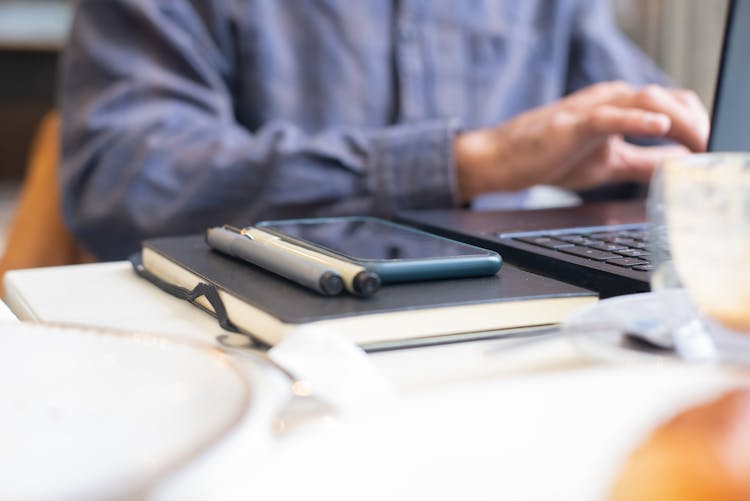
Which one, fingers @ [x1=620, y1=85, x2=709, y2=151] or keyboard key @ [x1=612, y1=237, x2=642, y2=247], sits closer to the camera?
keyboard key @ [x1=612, y1=237, x2=642, y2=247]

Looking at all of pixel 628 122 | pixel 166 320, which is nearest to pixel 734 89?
pixel 628 122

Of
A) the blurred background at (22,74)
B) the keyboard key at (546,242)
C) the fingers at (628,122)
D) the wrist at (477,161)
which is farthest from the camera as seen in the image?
the blurred background at (22,74)

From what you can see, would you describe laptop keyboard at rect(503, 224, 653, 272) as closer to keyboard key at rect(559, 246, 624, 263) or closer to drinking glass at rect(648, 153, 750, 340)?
keyboard key at rect(559, 246, 624, 263)

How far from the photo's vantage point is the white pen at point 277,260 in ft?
1.20

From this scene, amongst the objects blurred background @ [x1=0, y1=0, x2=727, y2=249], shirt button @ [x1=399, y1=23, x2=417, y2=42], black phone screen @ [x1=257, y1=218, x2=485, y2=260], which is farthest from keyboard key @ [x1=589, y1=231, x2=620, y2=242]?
blurred background @ [x1=0, y1=0, x2=727, y2=249]

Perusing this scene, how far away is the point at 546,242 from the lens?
1.66ft

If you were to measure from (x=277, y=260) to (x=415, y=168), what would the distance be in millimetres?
430

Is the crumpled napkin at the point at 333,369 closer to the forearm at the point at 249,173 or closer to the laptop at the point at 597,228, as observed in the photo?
the laptop at the point at 597,228

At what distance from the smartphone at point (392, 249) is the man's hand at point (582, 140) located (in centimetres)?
26

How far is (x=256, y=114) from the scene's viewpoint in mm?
986

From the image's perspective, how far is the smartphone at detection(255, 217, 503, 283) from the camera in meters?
0.39

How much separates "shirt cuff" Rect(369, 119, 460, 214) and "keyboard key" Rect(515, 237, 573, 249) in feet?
0.98

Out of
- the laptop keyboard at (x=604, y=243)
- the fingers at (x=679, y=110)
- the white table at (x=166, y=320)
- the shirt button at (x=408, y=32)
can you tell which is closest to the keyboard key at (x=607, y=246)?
the laptop keyboard at (x=604, y=243)

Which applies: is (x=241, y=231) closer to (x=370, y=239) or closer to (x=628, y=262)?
(x=370, y=239)
